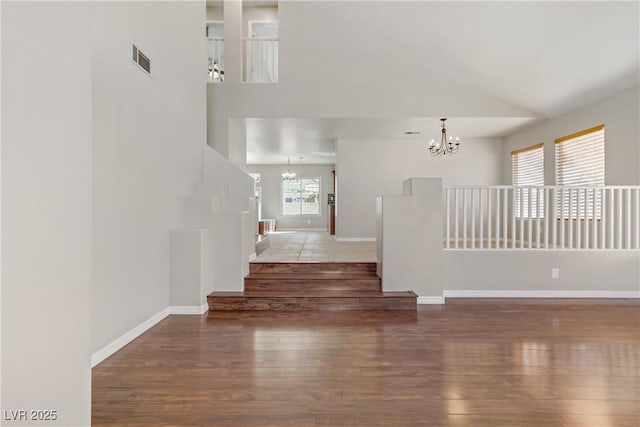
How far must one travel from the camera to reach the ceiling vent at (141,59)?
11.3ft

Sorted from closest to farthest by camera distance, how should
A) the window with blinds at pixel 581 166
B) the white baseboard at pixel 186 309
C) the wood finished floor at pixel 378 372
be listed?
1. the wood finished floor at pixel 378 372
2. the white baseboard at pixel 186 309
3. the window with blinds at pixel 581 166

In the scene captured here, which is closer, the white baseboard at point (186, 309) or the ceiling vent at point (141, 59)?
the ceiling vent at point (141, 59)

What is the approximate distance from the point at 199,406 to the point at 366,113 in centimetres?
547

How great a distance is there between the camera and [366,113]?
663cm

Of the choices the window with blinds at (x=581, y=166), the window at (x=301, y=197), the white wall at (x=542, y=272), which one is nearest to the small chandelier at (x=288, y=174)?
the window at (x=301, y=197)

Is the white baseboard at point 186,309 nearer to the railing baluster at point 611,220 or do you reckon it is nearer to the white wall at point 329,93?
the white wall at point 329,93

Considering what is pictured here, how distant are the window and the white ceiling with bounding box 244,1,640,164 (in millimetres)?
6343

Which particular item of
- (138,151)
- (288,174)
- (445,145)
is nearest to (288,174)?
(288,174)

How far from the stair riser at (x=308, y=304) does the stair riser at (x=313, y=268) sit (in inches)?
26.7

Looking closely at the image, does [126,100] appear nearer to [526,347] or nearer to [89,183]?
[89,183]

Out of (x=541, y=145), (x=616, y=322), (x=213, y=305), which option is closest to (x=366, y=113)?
(x=541, y=145)

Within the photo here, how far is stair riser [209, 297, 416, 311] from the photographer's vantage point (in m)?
4.46

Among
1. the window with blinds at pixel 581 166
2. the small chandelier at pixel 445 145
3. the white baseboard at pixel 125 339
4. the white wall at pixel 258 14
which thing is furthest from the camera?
the white wall at pixel 258 14

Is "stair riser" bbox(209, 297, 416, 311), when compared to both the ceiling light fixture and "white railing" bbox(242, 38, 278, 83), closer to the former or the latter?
"white railing" bbox(242, 38, 278, 83)
